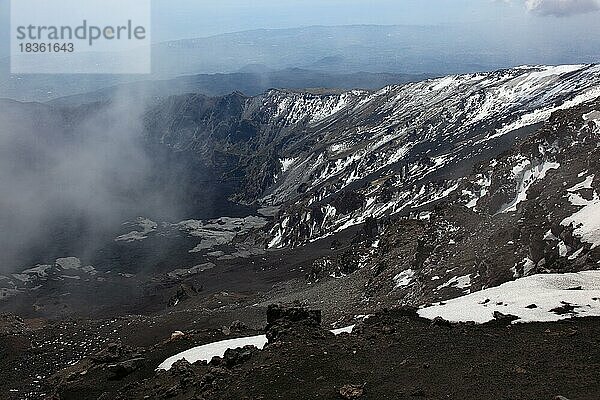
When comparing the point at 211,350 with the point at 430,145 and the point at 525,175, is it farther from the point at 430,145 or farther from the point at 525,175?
the point at 430,145

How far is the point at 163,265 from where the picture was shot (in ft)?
480

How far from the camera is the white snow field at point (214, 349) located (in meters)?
27.5

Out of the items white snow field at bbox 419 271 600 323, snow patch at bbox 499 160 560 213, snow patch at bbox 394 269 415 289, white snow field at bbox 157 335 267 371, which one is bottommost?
snow patch at bbox 394 269 415 289

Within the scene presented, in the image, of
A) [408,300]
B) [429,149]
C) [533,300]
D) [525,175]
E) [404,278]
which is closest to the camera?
[533,300]

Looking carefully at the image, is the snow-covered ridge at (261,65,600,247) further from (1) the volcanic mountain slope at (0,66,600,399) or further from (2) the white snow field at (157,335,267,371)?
(2) the white snow field at (157,335,267,371)

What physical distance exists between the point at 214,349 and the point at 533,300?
16.6 meters

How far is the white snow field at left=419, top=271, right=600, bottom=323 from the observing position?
23.7 m

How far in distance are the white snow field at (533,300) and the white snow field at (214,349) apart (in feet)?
18.2

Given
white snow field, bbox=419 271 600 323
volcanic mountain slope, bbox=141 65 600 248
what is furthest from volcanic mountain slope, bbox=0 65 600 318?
white snow field, bbox=419 271 600 323

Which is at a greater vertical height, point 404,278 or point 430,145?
point 430,145

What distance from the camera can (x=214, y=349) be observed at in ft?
94.8

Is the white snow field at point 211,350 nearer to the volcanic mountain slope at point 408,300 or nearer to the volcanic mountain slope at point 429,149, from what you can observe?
the volcanic mountain slope at point 408,300

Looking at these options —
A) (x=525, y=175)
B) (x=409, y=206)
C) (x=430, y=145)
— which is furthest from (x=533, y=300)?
(x=430, y=145)

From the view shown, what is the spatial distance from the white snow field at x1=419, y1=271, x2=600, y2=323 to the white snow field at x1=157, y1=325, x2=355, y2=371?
18.2 ft
